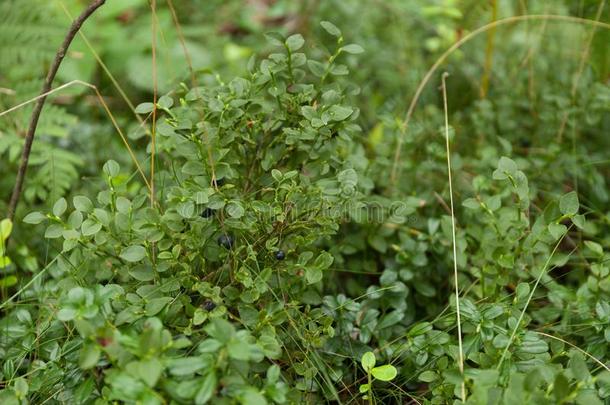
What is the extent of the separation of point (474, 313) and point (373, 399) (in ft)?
1.09

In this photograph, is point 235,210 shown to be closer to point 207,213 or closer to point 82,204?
point 207,213

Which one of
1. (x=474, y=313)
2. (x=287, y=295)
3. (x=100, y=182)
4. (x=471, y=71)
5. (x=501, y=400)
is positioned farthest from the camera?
(x=471, y=71)

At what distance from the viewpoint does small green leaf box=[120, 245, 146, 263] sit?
1419mm

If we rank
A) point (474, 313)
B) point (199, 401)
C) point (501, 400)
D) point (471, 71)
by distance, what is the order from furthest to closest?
point (471, 71) < point (474, 313) < point (501, 400) < point (199, 401)

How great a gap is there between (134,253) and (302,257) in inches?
15.6

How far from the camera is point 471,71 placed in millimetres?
2900

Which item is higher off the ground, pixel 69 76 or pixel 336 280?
pixel 69 76

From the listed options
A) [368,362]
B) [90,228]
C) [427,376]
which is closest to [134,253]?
[90,228]

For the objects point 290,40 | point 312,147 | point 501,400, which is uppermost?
point 290,40

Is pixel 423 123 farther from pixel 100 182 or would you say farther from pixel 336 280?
pixel 100 182

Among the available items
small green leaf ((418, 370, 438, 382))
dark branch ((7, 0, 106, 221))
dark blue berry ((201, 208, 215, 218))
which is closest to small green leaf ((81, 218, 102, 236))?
dark blue berry ((201, 208, 215, 218))

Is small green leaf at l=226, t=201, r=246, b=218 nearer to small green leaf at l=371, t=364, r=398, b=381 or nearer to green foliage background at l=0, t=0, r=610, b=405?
green foliage background at l=0, t=0, r=610, b=405

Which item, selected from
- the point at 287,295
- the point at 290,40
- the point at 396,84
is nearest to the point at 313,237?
the point at 287,295

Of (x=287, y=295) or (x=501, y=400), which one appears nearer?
(x=501, y=400)
